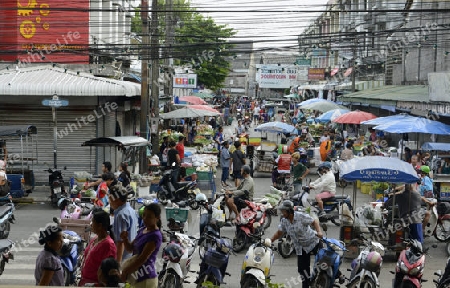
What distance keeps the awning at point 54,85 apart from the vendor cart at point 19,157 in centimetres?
146

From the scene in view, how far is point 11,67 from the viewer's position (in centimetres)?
2538

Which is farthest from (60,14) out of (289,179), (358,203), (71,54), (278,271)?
(278,271)

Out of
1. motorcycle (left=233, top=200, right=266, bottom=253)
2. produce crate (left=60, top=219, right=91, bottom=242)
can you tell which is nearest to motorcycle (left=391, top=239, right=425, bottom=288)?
motorcycle (left=233, top=200, right=266, bottom=253)

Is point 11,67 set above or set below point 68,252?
above

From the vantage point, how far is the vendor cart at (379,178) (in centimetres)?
1337

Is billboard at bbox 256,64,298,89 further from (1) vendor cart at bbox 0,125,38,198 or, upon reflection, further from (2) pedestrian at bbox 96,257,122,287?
(2) pedestrian at bbox 96,257,122,287

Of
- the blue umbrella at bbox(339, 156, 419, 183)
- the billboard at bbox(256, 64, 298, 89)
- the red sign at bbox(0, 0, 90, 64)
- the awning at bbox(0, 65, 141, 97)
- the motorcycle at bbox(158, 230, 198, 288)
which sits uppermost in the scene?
the red sign at bbox(0, 0, 90, 64)

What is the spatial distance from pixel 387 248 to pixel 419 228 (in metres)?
0.73

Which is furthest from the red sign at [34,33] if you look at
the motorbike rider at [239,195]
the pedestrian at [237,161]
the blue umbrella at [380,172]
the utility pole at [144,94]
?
the blue umbrella at [380,172]

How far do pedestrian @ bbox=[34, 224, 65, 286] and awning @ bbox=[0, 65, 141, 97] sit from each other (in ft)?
49.3

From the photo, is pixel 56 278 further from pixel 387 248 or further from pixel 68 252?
pixel 387 248

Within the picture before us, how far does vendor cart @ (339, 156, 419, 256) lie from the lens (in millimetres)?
13367

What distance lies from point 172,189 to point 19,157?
572cm

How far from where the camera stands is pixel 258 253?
10.6 meters
